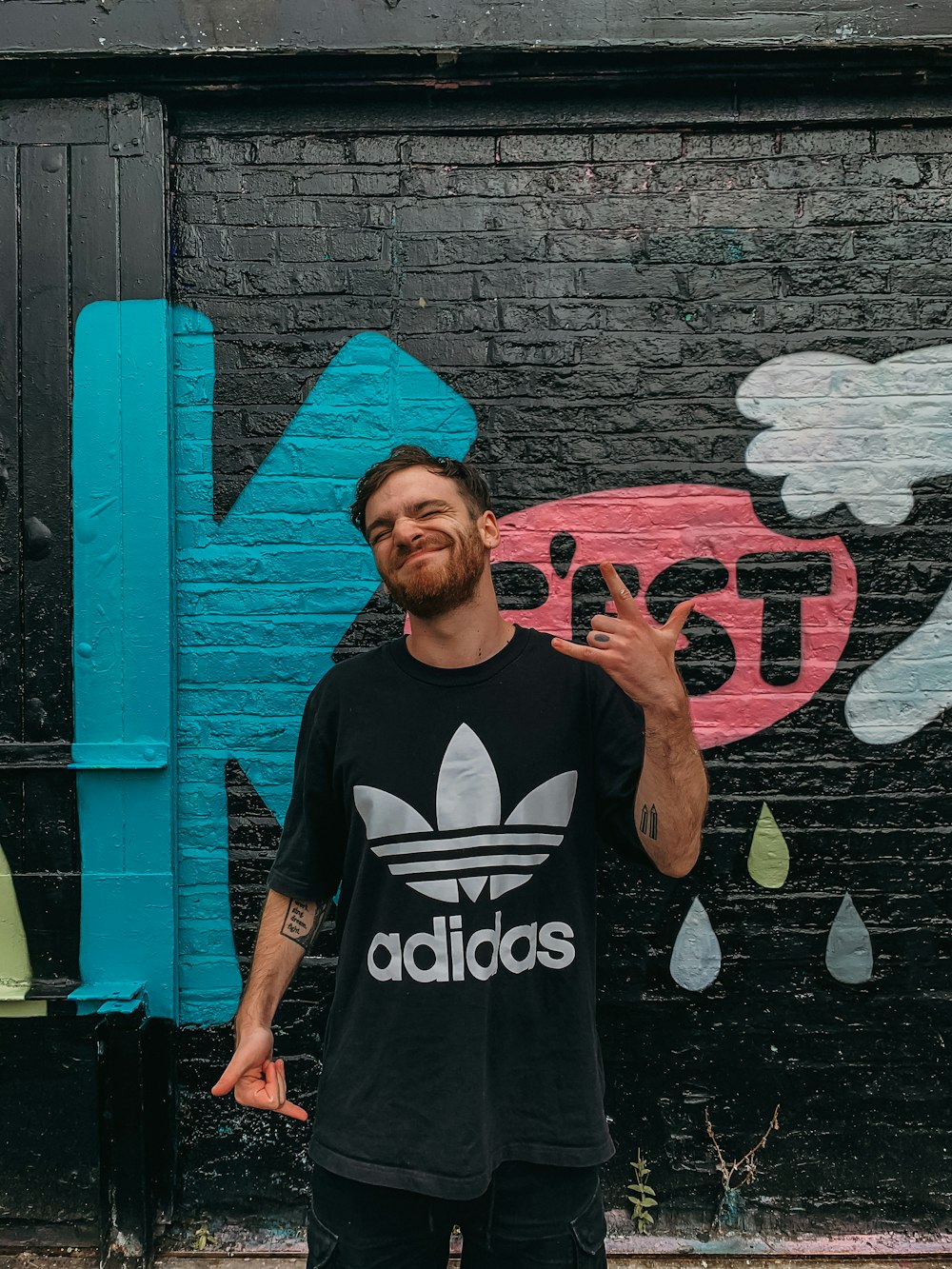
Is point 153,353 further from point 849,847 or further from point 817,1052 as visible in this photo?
point 817,1052

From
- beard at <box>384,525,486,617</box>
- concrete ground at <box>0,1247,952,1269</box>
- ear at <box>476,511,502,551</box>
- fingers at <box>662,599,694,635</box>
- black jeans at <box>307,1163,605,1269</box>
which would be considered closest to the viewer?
fingers at <box>662,599,694,635</box>

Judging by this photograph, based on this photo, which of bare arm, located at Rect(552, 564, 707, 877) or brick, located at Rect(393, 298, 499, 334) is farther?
brick, located at Rect(393, 298, 499, 334)

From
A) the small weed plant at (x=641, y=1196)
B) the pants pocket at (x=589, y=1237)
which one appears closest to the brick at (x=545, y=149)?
the pants pocket at (x=589, y=1237)

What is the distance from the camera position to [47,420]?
289cm

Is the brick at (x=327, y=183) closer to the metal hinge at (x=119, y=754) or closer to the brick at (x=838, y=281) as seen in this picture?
the brick at (x=838, y=281)

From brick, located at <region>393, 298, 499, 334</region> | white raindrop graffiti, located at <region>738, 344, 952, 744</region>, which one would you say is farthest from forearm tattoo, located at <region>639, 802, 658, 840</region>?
brick, located at <region>393, 298, 499, 334</region>

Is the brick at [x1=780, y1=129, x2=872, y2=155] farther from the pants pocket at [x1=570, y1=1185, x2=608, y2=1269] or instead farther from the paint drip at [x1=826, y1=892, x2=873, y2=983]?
the pants pocket at [x1=570, y1=1185, x2=608, y2=1269]

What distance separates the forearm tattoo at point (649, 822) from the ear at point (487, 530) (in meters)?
0.63

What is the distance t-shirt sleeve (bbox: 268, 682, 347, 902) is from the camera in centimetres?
183

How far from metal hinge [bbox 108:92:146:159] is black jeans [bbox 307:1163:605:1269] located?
306cm

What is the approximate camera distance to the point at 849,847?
2926 millimetres

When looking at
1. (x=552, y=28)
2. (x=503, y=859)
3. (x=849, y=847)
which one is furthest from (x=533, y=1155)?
(x=552, y=28)

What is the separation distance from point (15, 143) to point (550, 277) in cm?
183

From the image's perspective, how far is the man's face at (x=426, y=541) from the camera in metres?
1.75
